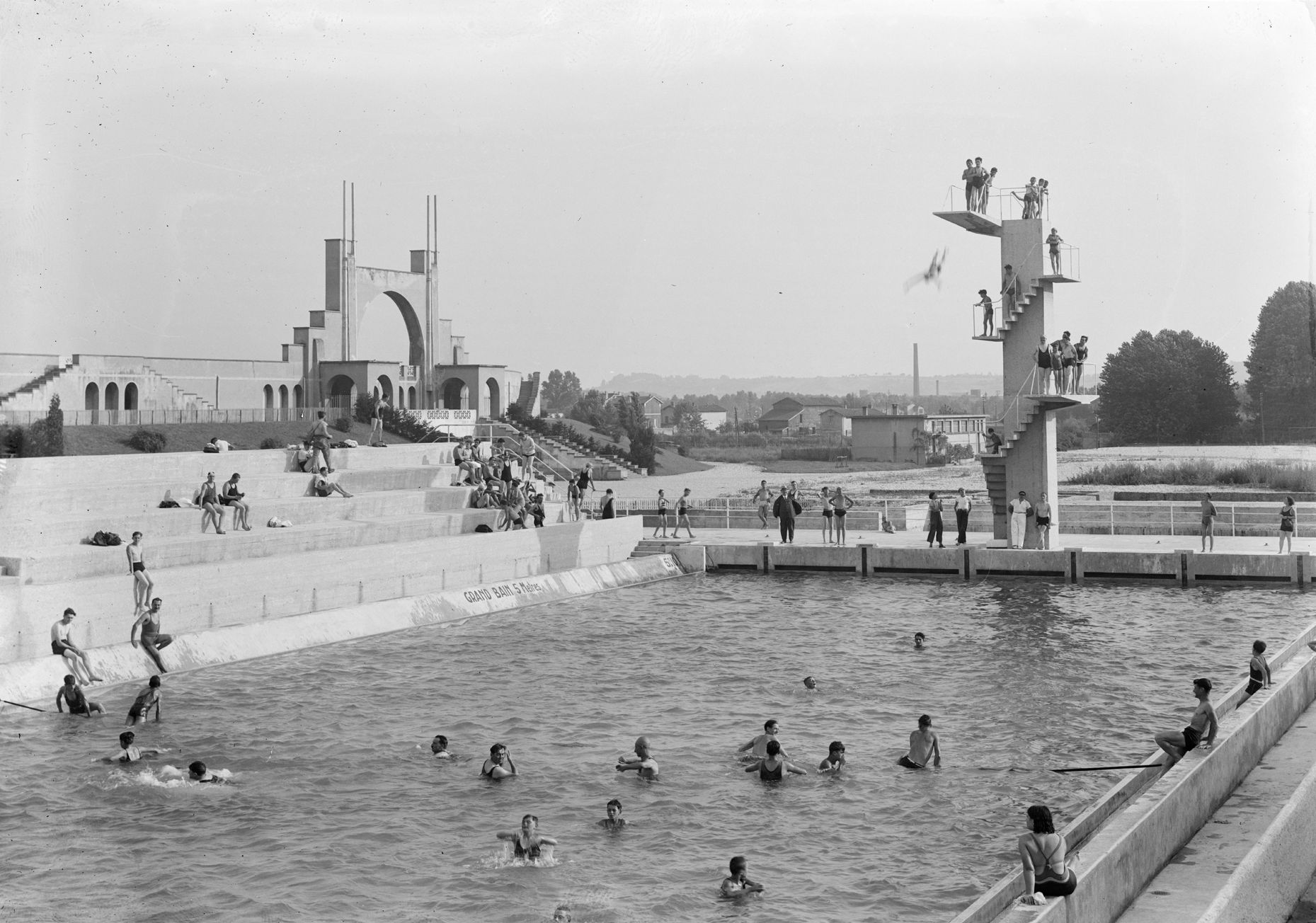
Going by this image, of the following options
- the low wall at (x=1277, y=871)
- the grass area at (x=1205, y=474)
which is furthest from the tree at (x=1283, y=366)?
the low wall at (x=1277, y=871)

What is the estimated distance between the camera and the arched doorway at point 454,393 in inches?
2657

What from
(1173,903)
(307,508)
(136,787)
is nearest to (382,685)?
(136,787)

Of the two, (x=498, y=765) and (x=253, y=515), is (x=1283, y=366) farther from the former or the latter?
(x=498, y=765)

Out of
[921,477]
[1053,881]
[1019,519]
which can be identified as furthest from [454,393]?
[1053,881]

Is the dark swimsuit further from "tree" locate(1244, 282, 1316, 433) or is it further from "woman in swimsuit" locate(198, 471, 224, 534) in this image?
"tree" locate(1244, 282, 1316, 433)

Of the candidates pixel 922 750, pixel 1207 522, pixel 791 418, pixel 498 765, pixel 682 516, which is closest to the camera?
pixel 498 765

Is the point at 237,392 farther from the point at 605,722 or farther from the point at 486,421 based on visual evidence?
the point at 605,722

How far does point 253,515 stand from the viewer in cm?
2920

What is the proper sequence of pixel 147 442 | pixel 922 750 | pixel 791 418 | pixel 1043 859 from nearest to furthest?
pixel 1043 859, pixel 922 750, pixel 147 442, pixel 791 418

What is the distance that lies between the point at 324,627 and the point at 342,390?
33.9 meters

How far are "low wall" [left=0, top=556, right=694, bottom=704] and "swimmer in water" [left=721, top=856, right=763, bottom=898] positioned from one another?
12.2 m

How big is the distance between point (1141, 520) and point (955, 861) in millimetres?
27437

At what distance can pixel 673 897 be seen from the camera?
43.5 feet

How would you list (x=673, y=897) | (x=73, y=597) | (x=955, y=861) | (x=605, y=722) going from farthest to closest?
(x=73, y=597) < (x=605, y=722) < (x=955, y=861) < (x=673, y=897)
